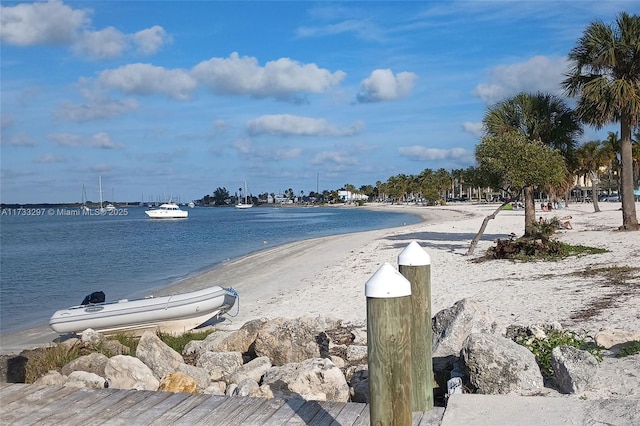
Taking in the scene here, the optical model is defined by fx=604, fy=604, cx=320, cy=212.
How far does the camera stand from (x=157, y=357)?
7.43m

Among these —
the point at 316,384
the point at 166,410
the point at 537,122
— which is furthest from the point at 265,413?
the point at 537,122

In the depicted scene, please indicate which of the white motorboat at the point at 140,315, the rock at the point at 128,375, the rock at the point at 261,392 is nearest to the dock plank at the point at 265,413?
the rock at the point at 261,392

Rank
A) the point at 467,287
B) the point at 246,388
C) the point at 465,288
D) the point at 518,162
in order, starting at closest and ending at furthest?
the point at 246,388 < the point at 465,288 < the point at 467,287 < the point at 518,162

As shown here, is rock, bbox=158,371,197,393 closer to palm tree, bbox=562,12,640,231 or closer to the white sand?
Result: the white sand

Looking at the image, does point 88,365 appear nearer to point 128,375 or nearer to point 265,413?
point 128,375

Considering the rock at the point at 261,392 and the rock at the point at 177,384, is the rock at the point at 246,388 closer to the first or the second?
the rock at the point at 261,392

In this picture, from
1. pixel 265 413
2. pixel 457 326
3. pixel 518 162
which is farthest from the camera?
pixel 518 162

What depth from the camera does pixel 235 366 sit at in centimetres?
748

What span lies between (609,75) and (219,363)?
65.1 feet

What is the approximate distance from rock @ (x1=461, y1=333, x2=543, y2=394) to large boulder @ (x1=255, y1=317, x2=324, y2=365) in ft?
8.84

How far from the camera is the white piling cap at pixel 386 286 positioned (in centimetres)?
348

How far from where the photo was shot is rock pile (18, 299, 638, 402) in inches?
206

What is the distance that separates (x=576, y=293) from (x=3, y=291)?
21398 millimetres

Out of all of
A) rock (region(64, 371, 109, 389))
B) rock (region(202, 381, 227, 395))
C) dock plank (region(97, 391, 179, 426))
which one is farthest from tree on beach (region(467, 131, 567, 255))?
dock plank (region(97, 391, 179, 426))
